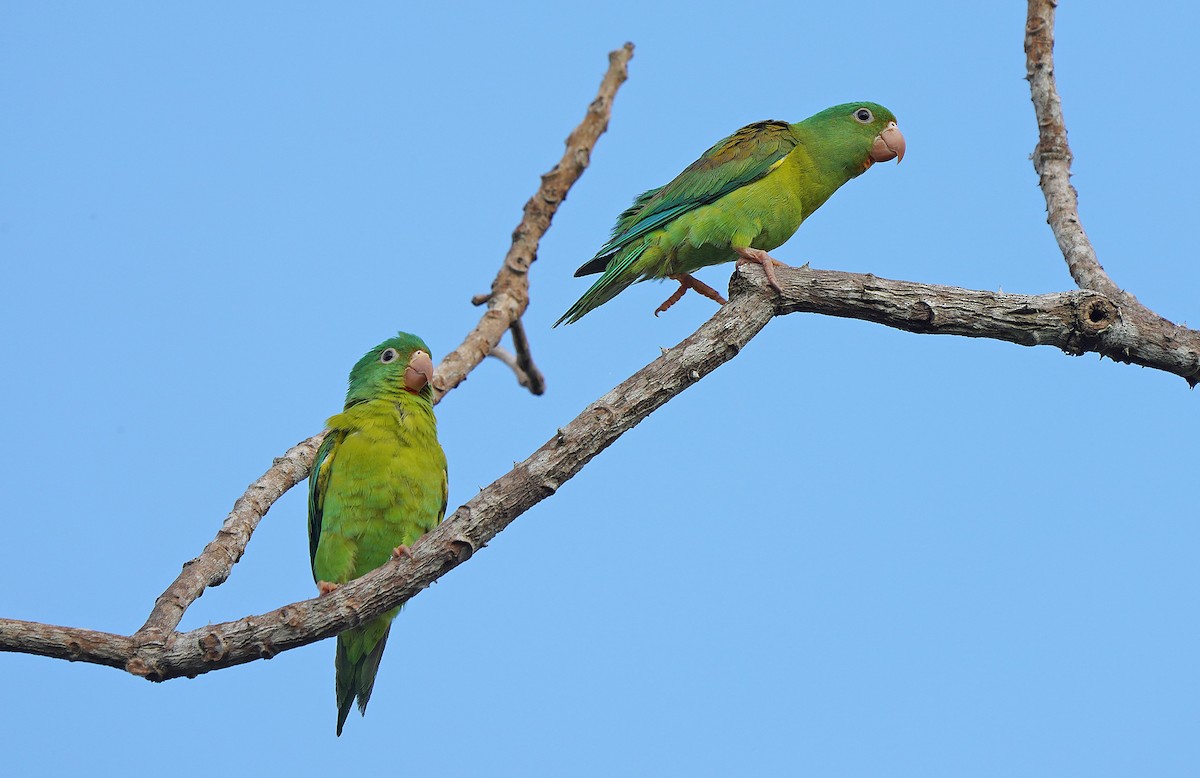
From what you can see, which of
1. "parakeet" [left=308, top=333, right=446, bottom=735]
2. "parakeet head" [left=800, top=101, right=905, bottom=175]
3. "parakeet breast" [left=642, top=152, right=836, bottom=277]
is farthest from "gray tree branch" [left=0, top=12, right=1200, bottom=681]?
"parakeet head" [left=800, top=101, right=905, bottom=175]

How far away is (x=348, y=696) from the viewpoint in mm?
6852

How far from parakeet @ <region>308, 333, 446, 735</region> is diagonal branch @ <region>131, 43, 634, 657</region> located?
372mm

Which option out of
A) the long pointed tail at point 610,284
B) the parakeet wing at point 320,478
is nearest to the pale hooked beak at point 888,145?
the long pointed tail at point 610,284

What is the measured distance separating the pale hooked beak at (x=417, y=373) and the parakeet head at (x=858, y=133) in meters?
3.15

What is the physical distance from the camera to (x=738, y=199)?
6.71 metres

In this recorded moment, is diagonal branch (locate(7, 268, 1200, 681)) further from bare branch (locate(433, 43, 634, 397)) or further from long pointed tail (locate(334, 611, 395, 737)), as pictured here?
bare branch (locate(433, 43, 634, 397))

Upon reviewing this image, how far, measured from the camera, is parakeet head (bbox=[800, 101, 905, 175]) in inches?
288

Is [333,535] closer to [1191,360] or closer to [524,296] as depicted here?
[524,296]

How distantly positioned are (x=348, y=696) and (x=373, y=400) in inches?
77.9

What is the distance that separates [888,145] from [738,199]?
155 cm

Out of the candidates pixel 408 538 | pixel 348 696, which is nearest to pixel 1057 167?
pixel 408 538

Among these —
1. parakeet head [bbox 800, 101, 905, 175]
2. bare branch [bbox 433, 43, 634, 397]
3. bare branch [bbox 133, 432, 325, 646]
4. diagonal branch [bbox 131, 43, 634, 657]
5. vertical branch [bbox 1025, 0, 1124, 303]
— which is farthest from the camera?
bare branch [bbox 433, 43, 634, 397]

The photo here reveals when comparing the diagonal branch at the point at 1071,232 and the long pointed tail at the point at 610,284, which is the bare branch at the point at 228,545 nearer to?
the long pointed tail at the point at 610,284

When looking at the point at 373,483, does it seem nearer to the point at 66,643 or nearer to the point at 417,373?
→ the point at 417,373
